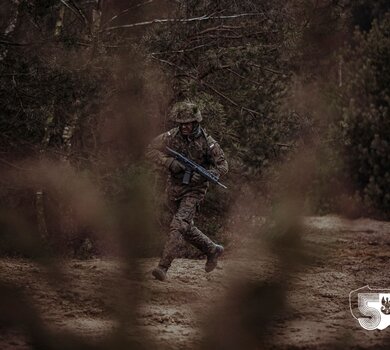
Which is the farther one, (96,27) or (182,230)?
(96,27)

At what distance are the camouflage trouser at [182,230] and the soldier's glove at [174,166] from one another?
1.22 feet

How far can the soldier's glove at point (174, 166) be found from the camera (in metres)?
7.47

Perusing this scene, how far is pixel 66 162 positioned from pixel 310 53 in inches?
392

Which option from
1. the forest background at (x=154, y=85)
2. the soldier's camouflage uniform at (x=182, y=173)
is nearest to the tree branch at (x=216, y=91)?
the forest background at (x=154, y=85)

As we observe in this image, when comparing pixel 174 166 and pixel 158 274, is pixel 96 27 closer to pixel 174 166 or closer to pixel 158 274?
pixel 174 166

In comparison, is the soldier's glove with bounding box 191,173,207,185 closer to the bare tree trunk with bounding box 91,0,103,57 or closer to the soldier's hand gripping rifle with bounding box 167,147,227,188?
the soldier's hand gripping rifle with bounding box 167,147,227,188

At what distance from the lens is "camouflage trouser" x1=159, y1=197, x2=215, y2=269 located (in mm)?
7422

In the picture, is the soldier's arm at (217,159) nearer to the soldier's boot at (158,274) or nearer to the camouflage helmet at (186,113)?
the camouflage helmet at (186,113)

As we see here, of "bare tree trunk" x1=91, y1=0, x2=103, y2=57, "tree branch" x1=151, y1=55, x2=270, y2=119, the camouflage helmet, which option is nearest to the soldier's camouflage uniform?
the camouflage helmet

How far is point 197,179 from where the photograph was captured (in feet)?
25.0

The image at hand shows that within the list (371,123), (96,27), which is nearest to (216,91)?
(96,27)

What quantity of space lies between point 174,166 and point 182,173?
19 centimetres

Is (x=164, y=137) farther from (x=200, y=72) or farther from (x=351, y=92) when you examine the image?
(x=351, y=92)

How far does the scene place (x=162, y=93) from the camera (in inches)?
419
